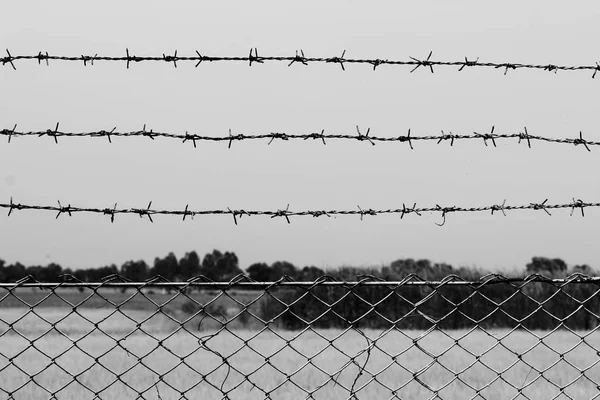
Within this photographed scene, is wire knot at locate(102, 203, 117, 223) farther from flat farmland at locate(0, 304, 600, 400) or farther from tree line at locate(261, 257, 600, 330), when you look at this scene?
tree line at locate(261, 257, 600, 330)

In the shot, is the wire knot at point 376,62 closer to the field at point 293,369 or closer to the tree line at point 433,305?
the field at point 293,369

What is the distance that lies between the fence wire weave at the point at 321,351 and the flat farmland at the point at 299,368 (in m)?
0.03

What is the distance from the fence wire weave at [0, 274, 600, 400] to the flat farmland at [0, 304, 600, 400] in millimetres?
26

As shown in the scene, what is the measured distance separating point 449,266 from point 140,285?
1304cm

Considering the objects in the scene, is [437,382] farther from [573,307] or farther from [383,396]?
[573,307]

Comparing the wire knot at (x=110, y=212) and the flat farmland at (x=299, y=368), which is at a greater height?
the wire knot at (x=110, y=212)

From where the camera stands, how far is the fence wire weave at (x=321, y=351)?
2811 millimetres

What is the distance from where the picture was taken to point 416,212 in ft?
10.5

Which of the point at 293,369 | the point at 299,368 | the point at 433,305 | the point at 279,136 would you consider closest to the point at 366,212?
the point at 279,136

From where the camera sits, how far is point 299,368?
4.74m

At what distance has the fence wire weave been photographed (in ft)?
9.22

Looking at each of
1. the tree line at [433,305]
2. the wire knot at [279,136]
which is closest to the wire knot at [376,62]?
the wire knot at [279,136]

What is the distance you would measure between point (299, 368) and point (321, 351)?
187cm

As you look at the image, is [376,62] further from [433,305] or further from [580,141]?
[433,305]
